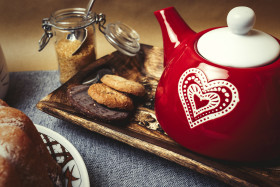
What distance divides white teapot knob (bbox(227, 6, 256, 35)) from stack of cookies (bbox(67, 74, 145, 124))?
30 cm

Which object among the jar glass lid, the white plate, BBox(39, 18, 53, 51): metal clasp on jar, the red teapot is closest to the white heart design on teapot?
the red teapot

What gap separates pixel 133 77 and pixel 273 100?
1.60 ft

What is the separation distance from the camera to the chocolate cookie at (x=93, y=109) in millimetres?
666

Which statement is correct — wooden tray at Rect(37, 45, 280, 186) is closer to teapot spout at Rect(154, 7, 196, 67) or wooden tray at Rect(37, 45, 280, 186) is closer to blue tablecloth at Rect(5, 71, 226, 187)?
blue tablecloth at Rect(5, 71, 226, 187)

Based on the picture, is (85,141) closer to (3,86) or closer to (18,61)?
(3,86)

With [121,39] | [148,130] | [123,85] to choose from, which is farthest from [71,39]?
[148,130]

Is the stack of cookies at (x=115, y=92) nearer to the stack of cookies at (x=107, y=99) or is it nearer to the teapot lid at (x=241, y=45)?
the stack of cookies at (x=107, y=99)

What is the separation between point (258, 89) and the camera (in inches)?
20.1

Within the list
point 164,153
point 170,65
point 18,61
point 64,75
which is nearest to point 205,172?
point 164,153

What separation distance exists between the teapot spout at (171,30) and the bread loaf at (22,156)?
0.36 meters

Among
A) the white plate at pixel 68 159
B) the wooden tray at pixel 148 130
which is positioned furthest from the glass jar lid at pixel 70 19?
the white plate at pixel 68 159

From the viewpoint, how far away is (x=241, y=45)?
53 cm

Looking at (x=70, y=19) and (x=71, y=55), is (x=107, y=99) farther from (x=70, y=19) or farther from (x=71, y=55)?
(x=70, y=19)

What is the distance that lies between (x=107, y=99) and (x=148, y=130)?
124mm
